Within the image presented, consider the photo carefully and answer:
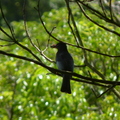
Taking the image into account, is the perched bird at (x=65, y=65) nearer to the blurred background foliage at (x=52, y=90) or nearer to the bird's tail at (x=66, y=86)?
the bird's tail at (x=66, y=86)

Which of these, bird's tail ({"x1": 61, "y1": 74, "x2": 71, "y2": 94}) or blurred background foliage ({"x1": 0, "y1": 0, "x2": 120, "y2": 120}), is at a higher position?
blurred background foliage ({"x1": 0, "y1": 0, "x2": 120, "y2": 120})

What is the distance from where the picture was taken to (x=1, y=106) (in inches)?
269

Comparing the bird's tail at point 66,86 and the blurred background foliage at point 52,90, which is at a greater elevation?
the blurred background foliage at point 52,90

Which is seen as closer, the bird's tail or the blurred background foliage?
the bird's tail

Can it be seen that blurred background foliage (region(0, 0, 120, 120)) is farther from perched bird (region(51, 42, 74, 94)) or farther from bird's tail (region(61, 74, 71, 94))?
bird's tail (region(61, 74, 71, 94))

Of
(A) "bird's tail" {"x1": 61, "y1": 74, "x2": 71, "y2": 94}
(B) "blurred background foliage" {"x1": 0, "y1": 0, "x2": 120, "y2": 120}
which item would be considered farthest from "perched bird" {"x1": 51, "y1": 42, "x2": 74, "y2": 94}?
(B) "blurred background foliage" {"x1": 0, "y1": 0, "x2": 120, "y2": 120}

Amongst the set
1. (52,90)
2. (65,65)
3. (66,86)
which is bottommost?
(66,86)

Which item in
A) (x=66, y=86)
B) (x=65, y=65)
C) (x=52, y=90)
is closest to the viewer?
(x=66, y=86)

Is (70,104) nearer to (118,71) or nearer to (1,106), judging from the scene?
(1,106)

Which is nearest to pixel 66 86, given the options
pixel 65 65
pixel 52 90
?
pixel 65 65

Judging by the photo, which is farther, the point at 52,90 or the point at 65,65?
the point at 52,90

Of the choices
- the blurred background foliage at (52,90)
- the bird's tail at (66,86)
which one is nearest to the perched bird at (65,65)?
the bird's tail at (66,86)

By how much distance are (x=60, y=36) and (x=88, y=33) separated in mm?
910

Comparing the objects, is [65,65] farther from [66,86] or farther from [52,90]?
[52,90]
